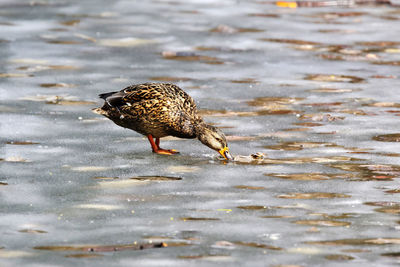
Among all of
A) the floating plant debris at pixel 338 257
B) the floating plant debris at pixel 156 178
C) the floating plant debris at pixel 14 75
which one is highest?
the floating plant debris at pixel 14 75

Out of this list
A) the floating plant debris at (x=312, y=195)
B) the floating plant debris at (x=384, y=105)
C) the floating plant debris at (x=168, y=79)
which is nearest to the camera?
the floating plant debris at (x=312, y=195)

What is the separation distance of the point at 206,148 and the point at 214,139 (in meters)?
0.57

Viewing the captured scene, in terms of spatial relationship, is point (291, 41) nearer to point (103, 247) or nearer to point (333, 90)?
Result: point (333, 90)

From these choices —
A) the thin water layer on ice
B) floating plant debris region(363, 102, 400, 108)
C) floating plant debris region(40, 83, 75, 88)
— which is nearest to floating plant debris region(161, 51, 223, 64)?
the thin water layer on ice

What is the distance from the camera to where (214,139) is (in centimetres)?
759

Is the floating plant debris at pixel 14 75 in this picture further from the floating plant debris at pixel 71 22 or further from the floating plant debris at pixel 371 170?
the floating plant debris at pixel 371 170

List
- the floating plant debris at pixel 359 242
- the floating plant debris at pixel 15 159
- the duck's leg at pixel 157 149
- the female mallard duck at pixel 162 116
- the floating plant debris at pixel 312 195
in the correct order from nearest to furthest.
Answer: the floating plant debris at pixel 359 242 < the floating plant debris at pixel 312 195 < the floating plant debris at pixel 15 159 < the female mallard duck at pixel 162 116 < the duck's leg at pixel 157 149

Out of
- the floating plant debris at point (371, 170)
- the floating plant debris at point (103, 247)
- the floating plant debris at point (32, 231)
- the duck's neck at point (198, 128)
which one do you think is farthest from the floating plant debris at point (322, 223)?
the duck's neck at point (198, 128)

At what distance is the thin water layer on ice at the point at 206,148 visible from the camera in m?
5.67

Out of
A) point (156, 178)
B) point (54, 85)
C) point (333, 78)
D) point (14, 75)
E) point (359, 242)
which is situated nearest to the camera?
point (359, 242)

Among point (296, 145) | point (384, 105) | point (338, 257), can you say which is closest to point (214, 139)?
point (296, 145)

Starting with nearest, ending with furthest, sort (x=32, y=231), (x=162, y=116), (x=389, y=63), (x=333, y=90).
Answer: (x=32, y=231) < (x=162, y=116) < (x=333, y=90) < (x=389, y=63)

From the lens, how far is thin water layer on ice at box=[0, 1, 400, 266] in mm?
5672

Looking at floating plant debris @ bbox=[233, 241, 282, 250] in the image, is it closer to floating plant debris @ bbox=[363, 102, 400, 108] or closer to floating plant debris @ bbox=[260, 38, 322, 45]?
floating plant debris @ bbox=[363, 102, 400, 108]
